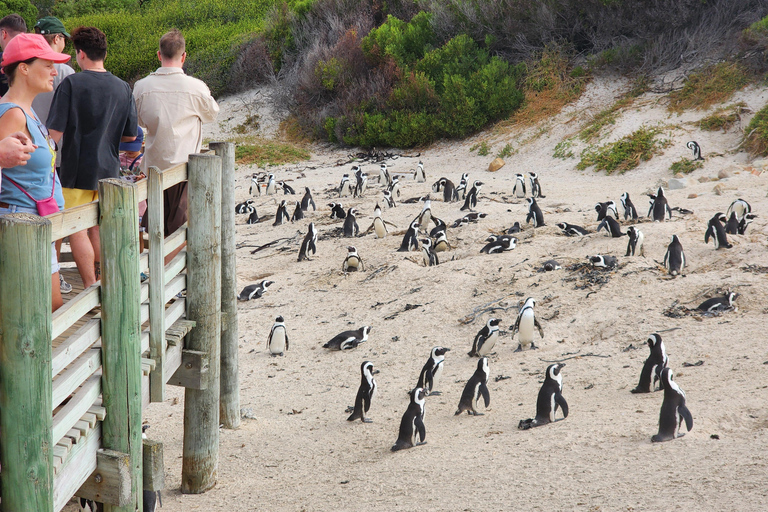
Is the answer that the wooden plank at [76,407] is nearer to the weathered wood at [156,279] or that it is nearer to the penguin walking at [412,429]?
the weathered wood at [156,279]

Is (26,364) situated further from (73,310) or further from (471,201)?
(471,201)

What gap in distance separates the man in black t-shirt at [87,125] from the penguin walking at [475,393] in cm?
282

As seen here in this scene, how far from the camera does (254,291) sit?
9117mm

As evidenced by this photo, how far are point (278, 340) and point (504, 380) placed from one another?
2.55 m

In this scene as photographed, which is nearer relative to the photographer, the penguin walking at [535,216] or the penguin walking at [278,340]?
the penguin walking at [278,340]

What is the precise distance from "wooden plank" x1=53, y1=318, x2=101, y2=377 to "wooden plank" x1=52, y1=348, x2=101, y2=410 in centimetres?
4

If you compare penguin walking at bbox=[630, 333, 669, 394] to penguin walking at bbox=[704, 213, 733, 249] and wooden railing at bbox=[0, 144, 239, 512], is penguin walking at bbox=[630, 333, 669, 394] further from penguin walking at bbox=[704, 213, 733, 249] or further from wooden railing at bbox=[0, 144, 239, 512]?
penguin walking at bbox=[704, 213, 733, 249]

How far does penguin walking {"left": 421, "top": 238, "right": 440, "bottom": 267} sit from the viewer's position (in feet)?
30.1

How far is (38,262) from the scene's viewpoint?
2342 millimetres

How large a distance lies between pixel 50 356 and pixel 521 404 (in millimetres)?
3767

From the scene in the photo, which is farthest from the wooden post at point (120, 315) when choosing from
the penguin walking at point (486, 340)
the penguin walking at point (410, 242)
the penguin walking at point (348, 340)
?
the penguin walking at point (410, 242)

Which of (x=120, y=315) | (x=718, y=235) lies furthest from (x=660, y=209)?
(x=120, y=315)

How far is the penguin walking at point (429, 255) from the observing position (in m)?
9.16

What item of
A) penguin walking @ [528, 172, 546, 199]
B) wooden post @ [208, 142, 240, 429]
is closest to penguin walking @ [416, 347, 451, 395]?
wooden post @ [208, 142, 240, 429]
